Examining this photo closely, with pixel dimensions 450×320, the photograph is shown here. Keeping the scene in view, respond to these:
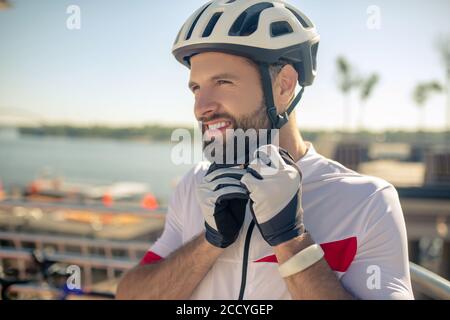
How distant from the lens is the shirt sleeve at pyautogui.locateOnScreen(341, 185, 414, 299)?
140 cm

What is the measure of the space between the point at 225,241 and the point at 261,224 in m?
0.24

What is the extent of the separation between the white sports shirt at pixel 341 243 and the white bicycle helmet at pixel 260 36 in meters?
0.39

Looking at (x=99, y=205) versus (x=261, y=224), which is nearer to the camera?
(x=261, y=224)

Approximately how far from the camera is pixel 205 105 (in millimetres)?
1680

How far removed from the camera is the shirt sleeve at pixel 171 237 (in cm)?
193

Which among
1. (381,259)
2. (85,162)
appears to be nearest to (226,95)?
(381,259)

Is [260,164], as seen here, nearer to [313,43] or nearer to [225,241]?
[225,241]

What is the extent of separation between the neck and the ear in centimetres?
9

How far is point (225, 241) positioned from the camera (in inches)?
59.9

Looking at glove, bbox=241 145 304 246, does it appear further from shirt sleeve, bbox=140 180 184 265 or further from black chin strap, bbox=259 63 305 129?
shirt sleeve, bbox=140 180 184 265

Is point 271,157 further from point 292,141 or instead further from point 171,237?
point 171,237

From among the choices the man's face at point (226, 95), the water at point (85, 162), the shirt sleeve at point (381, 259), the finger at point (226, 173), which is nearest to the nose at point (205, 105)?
the man's face at point (226, 95)
